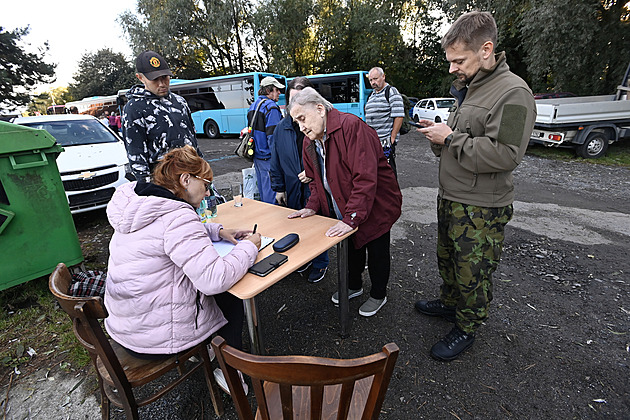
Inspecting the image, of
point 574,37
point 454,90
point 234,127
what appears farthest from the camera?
point 234,127

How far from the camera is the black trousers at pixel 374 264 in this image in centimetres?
240

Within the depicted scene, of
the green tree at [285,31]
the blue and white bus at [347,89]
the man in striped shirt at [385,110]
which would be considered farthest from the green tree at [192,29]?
the man in striped shirt at [385,110]

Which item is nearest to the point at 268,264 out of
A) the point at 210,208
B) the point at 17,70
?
the point at 210,208

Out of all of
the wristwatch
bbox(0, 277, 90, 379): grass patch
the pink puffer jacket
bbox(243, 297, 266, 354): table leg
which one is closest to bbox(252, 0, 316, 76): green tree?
bbox(0, 277, 90, 379): grass patch

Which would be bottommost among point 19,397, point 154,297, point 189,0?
point 19,397

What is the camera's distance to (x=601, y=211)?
15.2 ft

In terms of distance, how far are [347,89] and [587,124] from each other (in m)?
7.48

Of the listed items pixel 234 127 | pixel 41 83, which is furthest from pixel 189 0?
pixel 41 83

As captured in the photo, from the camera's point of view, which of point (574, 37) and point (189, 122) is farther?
point (574, 37)

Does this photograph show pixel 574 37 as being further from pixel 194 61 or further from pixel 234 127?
pixel 194 61

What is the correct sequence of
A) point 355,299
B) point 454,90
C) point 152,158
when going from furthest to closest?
point 355,299
point 152,158
point 454,90

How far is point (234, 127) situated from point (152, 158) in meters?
11.9

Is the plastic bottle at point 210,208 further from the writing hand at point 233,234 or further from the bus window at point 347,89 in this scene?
the bus window at point 347,89

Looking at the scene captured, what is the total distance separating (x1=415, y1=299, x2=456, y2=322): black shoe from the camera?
8.28 ft
